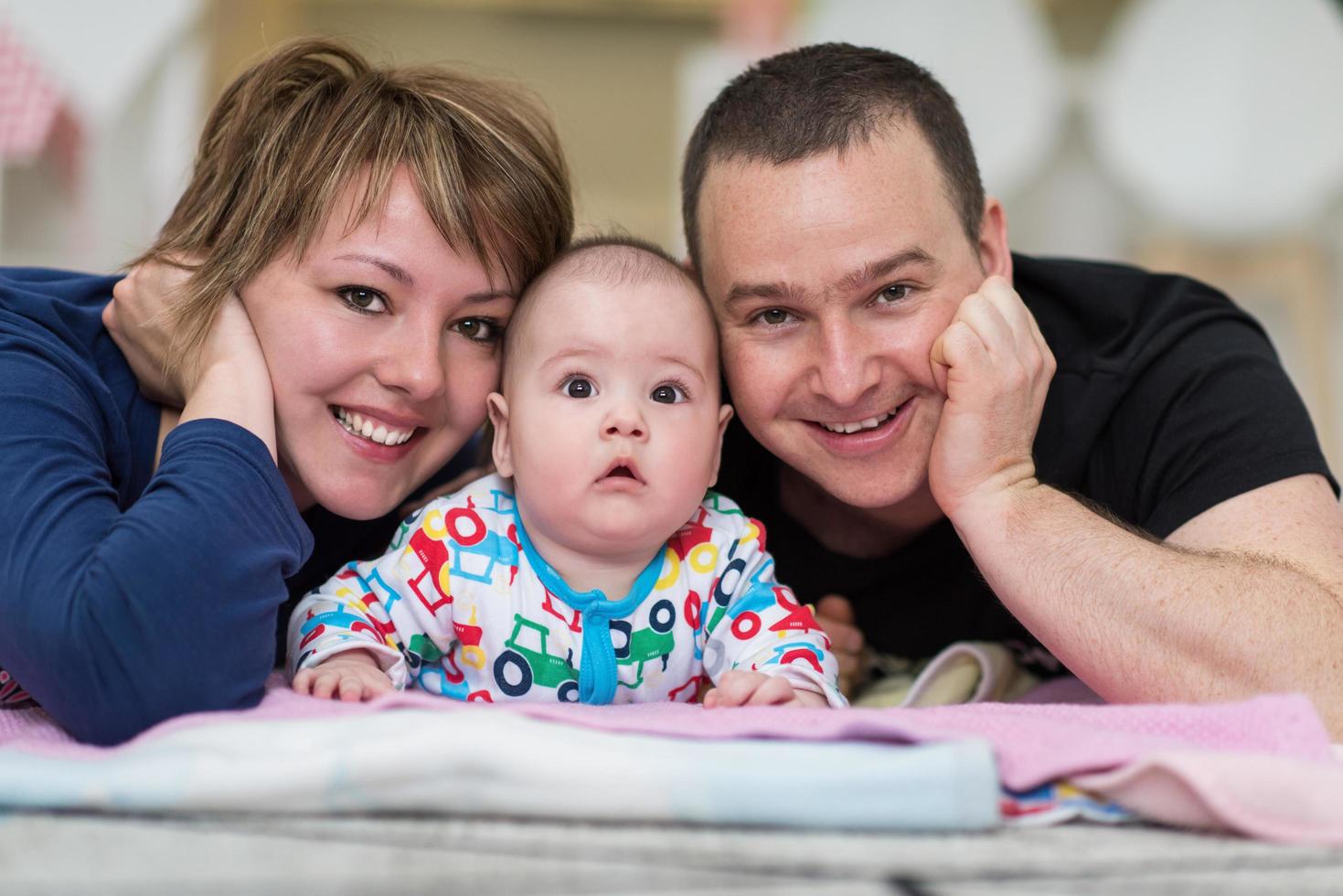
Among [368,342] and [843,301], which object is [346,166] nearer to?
[368,342]

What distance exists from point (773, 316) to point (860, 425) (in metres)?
0.16

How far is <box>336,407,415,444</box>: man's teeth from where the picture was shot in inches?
54.5

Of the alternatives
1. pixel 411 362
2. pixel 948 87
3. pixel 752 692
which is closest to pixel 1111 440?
pixel 752 692

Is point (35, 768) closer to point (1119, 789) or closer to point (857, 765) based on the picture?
point (857, 765)

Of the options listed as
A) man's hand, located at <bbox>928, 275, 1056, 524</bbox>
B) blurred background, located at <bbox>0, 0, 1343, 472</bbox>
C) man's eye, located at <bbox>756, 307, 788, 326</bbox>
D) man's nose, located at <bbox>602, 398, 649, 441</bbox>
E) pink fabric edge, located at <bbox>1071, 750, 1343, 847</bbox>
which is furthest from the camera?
blurred background, located at <bbox>0, 0, 1343, 472</bbox>

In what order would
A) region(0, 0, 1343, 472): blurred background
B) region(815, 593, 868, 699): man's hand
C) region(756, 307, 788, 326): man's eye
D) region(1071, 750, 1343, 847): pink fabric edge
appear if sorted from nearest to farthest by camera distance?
region(1071, 750, 1343, 847): pink fabric edge
region(756, 307, 788, 326): man's eye
region(815, 593, 868, 699): man's hand
region(0, 0, 1343, 472): blurred background

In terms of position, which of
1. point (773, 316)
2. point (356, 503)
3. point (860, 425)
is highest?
point (773, 316)

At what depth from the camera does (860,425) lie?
149 cm

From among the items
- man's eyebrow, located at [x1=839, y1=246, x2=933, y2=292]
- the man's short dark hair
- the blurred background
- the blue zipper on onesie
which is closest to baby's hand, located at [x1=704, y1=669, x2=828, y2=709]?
the blue zipper on onesie

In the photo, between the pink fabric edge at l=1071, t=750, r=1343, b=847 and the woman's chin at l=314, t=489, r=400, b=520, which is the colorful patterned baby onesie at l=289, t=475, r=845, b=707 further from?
the pink fabric edge at l=1071, t=750, r=1343, b=847

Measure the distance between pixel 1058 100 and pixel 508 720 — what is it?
3406 millimetres

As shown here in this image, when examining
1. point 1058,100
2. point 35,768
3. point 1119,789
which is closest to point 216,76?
point 1058,100

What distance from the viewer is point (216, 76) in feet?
12.6

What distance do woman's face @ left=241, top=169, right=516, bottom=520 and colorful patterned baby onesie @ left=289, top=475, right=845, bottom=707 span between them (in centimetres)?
10
